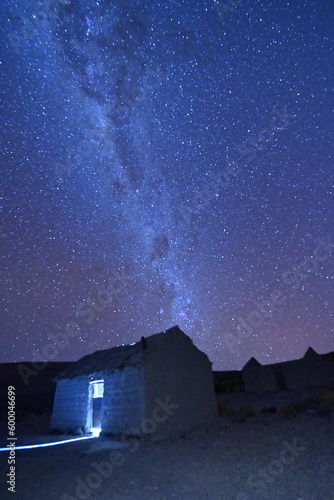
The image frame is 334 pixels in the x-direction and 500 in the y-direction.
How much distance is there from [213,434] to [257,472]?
16.9ft

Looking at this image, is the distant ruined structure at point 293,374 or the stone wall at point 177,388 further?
the distant ruined structure at point 293,374

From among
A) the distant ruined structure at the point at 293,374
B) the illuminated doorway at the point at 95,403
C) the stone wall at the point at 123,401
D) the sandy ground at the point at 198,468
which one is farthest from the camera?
the distant ruined structure at the point at 293,374

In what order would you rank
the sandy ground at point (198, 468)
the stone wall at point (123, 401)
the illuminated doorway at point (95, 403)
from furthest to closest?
the illuminated doorway at point (95, 403)
the stone wall at point (123, 401)
the sandy ground at point (198, 468)

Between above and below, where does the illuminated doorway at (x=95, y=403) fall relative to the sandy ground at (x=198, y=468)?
above

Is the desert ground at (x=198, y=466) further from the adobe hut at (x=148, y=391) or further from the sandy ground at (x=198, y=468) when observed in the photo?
the adobe hut at (x=148, y=391)

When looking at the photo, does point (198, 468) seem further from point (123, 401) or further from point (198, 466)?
point (123, 401)

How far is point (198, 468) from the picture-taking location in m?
7.92

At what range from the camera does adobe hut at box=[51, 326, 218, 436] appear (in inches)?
519

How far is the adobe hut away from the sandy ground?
4.63 ft

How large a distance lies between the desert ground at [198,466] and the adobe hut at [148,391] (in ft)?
3.53

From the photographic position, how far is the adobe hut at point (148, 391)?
1318cm

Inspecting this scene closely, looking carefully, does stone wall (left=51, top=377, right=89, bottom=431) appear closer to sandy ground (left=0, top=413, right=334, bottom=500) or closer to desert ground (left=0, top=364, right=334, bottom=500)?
desert ground (left=0, top=364, right=334, bottom=500)

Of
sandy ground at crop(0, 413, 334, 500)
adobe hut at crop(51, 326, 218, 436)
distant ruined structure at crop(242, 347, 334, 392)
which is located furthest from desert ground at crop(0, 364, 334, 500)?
distant ruined structure at crop(242, 347, 334, 392)

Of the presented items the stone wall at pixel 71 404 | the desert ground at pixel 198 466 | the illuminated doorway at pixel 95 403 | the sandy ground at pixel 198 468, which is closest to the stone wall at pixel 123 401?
the desert ground at pixel 198 466
